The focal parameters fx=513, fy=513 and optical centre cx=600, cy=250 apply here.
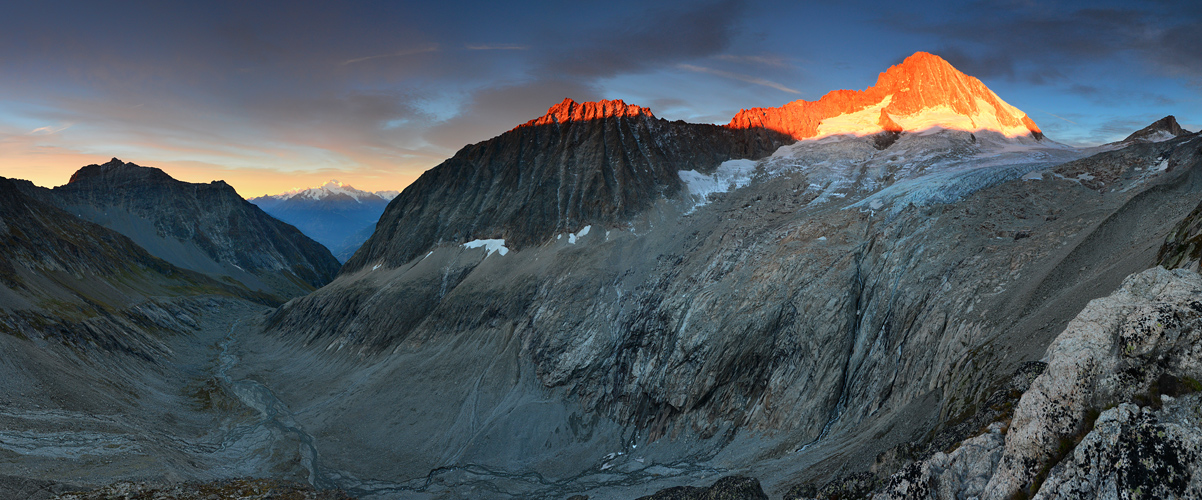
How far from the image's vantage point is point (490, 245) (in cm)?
8750

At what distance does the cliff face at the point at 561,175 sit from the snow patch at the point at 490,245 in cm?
102

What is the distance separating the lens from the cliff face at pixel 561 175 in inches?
3307

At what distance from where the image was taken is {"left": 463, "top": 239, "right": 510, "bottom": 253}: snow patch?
84.9 metres

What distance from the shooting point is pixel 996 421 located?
14.3 m

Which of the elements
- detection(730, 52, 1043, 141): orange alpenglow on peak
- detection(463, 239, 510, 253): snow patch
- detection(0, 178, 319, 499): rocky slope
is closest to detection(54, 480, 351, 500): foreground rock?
detection(0, 178, 319, 499): rocky slope

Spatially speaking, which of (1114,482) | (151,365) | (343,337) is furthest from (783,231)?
(151,365)

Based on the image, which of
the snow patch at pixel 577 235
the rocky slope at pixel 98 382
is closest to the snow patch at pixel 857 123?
the snow patch at pixel 577 235

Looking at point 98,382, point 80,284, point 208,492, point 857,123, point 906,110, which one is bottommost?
point 208,492

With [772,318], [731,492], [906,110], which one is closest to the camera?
[731,492]

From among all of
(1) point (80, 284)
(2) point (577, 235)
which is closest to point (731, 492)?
(2) point (577, 235)

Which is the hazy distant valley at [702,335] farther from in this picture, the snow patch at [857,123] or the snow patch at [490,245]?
the snow patch at [490,245]

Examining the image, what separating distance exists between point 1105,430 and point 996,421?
4.35m

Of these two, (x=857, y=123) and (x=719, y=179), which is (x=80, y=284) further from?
(x=857, y=123)

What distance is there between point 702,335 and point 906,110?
70816 mm
